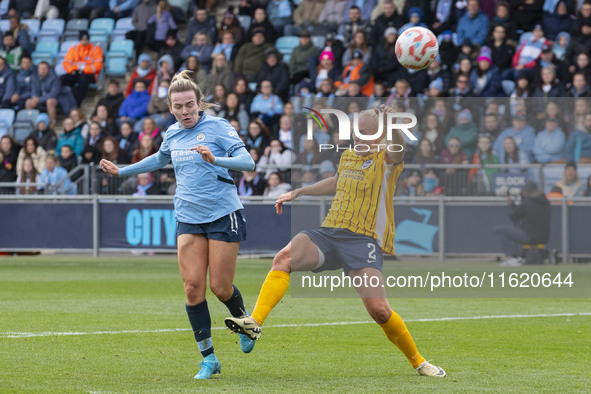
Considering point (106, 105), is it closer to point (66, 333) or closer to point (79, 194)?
point (79, 194)

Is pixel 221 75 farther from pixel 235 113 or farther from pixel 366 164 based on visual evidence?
pixel 366 164

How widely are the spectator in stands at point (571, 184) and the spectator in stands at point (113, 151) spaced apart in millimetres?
8475

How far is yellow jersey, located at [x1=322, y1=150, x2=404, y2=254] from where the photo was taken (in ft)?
24.8

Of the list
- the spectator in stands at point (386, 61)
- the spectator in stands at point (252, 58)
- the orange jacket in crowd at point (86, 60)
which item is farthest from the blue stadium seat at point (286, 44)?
the orange jacket in crowd at point (86, 60)

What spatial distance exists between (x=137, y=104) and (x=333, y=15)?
4698 millimetres

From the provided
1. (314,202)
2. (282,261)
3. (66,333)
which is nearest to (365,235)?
(282,261)

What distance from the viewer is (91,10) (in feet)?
93.1

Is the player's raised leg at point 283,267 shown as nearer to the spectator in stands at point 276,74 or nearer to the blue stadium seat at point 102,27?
the spectator in stands at point 276,74

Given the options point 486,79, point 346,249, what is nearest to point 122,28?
point 486,79

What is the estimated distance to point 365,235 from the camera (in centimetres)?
752

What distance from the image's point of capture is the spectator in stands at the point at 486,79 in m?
20.8

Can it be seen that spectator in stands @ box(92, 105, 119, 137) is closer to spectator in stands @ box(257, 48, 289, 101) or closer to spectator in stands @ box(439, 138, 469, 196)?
spectator in stands @ box(257, 48, 289, 101)

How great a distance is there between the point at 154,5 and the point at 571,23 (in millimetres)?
10087

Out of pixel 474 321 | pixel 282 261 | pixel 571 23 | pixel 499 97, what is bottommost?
pixel 474 321
